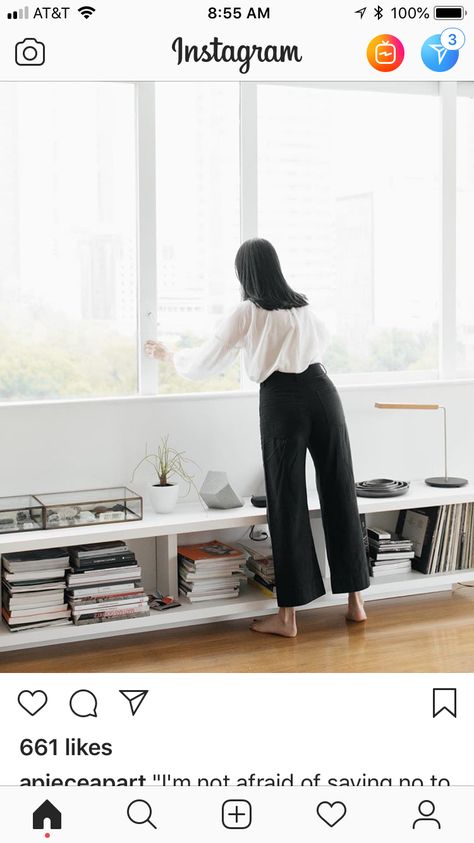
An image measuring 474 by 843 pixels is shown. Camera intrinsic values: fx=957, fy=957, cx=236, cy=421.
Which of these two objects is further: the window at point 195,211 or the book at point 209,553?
the window at point 195,211

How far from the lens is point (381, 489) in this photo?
3.55m

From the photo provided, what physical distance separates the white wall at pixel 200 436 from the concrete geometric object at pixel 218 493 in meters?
0.18

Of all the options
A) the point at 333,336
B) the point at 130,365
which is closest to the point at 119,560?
the point at 130,365

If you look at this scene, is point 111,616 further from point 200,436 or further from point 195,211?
point 195,211

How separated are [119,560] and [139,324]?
885 millimetres

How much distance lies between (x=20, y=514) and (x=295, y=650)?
3.30ft

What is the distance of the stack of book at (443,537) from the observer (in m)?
3.65

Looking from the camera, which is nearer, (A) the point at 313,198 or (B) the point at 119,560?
(B) the point at 119,560

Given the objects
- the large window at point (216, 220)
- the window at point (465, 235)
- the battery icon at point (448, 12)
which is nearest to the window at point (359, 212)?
the large window at point (216, 220)

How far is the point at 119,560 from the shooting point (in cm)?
313

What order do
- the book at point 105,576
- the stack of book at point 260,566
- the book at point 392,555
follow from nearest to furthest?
the book at point 105,576 → the stack of book at point 260,566 → the book at point 392,555

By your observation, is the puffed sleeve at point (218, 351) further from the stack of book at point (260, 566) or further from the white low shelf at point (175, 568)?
the stack of book at point (260, 566)

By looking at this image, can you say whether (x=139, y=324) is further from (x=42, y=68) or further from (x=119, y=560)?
(x=42, y=68)
